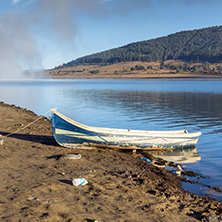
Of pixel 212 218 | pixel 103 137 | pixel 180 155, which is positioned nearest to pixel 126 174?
pixel 212 218

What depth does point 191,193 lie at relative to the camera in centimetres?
786

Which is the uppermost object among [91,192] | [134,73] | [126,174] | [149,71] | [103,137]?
[91,192]

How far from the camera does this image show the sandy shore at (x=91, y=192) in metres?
5.74

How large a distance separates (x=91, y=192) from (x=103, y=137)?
205 inches

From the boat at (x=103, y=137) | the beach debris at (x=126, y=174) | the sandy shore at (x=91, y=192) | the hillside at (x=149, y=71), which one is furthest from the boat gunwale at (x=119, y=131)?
the hillside at (x=149, y=71)

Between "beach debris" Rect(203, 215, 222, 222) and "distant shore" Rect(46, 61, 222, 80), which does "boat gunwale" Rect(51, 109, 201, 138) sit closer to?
"beach debris" Rect(203, 215, 222, 222)

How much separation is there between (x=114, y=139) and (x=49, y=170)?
4303 millimetres

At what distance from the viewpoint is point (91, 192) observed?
22.6 ft

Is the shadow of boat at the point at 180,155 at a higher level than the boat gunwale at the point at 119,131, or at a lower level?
lower

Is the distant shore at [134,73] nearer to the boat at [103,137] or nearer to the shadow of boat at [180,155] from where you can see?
the shadow of boat at [180,155]

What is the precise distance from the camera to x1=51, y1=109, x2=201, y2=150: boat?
38.5 ft

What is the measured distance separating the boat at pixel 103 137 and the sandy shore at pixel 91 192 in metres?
1.38

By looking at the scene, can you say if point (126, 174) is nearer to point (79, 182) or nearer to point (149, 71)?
point (79, 182)

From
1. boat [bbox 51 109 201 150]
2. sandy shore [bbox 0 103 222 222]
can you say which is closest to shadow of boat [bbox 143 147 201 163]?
boat [bbox 51 109 201 150]
